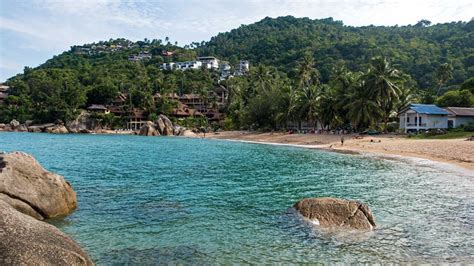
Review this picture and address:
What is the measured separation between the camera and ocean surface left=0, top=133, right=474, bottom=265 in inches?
448

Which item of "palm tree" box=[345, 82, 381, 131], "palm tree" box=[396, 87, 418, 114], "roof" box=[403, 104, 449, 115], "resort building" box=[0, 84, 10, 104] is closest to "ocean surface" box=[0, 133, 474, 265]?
"palm tree" box=[345, 82, 381, 131]

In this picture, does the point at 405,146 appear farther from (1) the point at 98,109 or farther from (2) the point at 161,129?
(1) the point at 98,109

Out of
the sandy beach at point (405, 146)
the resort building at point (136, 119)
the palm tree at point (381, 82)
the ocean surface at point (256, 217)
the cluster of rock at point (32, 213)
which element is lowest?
the ocean surface at point (256, 217)

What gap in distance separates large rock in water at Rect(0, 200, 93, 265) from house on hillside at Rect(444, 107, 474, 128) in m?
71.1

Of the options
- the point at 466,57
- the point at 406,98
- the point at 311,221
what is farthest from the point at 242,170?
the point at 466,57

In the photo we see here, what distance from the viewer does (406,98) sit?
259 feet

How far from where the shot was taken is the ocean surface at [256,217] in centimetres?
1138

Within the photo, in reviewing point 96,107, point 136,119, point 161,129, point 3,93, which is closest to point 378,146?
point 161,129

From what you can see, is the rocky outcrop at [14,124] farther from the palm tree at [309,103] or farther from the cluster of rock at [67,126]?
the palm tree at [309,103]

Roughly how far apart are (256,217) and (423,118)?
60604mm

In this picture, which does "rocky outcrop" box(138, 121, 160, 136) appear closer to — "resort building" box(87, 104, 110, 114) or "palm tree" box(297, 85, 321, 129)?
"resort building" box(87, 104, 110, 114)

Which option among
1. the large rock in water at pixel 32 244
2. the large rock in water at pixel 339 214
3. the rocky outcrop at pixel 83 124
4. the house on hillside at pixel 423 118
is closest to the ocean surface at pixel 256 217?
the large rock in water at pixel 339 214

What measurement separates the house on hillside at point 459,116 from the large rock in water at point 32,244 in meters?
71.1

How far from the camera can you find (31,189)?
14.3 m
